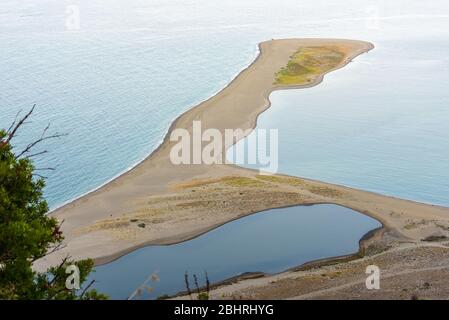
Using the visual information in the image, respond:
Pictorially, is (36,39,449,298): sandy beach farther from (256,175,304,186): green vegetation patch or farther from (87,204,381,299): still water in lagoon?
(87,204,381,299): still water in lagoon

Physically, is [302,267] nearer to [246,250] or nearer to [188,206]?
[246,250]

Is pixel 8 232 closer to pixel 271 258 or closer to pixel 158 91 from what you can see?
pixel 271 258

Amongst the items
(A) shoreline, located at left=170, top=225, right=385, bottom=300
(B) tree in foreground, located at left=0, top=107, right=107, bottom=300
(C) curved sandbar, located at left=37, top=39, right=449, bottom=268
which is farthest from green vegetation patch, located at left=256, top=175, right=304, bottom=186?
(B) tree in foreground, located at left=0, top=107, right=107, bottom=300

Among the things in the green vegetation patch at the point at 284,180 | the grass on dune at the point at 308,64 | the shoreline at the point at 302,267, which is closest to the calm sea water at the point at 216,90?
the green vegetation patch at the point at 284,180

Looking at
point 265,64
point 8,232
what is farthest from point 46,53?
point 8,232

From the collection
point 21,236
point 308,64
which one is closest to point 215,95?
point 308,64

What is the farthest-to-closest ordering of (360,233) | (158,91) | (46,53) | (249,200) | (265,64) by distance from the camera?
(46,53) → (265,64) → (158,91) → (249,200) → (360,233)
